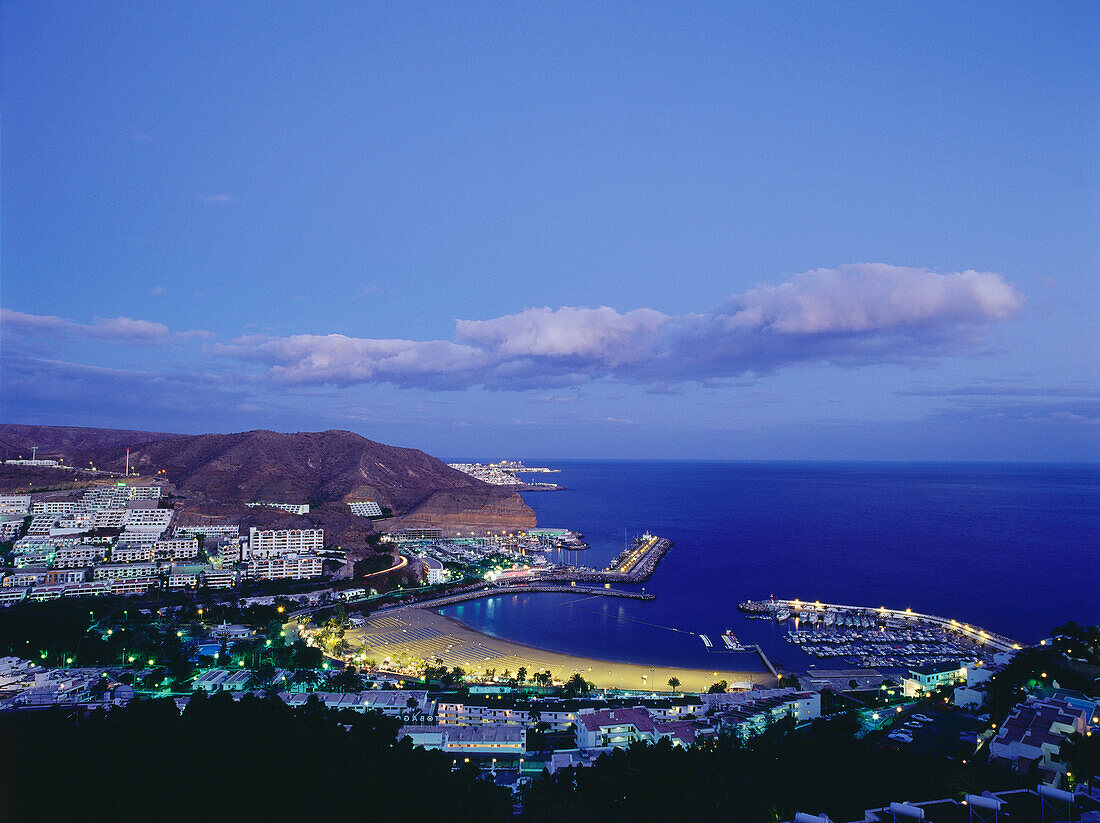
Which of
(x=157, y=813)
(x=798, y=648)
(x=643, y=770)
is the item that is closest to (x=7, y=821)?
(x=157, y=813)

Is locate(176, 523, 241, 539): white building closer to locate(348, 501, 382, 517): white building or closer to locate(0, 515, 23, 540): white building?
locate(0, 515, 23, 540): white building

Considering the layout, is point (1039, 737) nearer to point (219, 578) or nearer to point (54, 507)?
point (219, 578)

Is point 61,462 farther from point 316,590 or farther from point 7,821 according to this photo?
point 7,821

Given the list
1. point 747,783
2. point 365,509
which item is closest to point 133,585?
point 365,509

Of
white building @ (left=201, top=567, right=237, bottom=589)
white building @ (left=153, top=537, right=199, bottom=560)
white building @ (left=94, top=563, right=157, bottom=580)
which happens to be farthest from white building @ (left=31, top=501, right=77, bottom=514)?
white building @ (left=201, top=567, right=237, bottom=589)

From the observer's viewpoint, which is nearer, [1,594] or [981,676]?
[981,676]

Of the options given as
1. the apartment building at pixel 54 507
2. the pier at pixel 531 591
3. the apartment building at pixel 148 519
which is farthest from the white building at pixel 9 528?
the pier at pixel 531 591

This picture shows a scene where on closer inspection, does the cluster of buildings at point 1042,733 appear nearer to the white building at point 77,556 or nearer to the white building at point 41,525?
the white building at point 77,556
